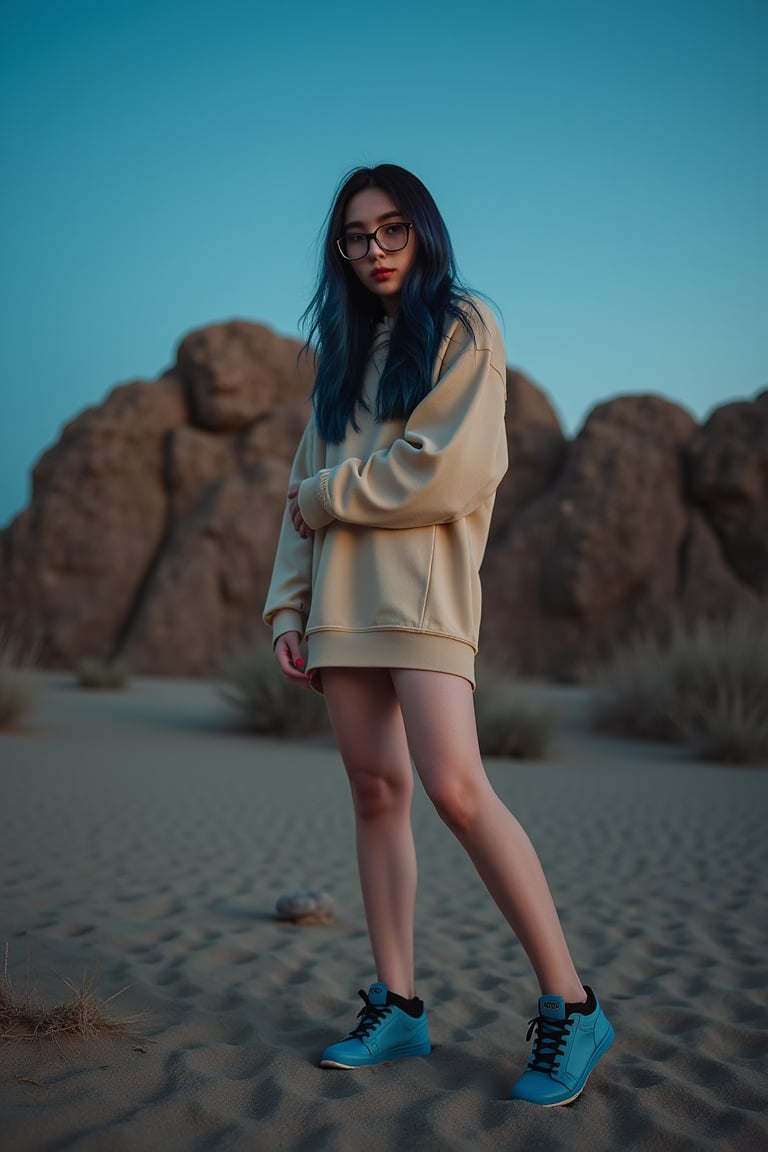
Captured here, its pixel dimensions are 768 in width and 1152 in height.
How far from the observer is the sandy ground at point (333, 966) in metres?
1.99

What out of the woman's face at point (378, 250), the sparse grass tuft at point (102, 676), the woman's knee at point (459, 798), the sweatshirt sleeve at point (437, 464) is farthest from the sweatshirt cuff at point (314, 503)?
the sparse grass tuft at point (102, 676)

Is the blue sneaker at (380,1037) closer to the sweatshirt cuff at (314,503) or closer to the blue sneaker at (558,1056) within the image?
the blue sneaker at (558,1056)

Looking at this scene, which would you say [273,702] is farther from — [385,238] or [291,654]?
[385,238]

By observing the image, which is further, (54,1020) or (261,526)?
(261,526)

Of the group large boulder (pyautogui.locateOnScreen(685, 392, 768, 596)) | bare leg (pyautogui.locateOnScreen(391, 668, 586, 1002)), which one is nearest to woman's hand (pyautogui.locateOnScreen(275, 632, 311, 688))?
bare leg (pyautogui.locateOnScreen(391, 668, 586, 1002))

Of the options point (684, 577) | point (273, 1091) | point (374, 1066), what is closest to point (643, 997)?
point (374, 1066)

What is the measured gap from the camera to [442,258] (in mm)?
2402

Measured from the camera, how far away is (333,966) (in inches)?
129

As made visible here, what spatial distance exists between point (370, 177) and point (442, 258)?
269mm

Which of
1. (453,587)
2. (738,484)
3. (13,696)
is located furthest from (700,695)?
(453,587)

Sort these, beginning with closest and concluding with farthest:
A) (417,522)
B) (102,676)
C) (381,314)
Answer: (417,522) < (381,314) < (102,676)

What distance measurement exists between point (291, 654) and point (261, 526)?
15.8 meters

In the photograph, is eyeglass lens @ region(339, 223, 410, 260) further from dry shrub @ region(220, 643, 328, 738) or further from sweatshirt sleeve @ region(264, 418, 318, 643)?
dry shrub @ region(220, 643, 328, 738)

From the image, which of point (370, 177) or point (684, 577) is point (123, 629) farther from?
point (370, 177)
